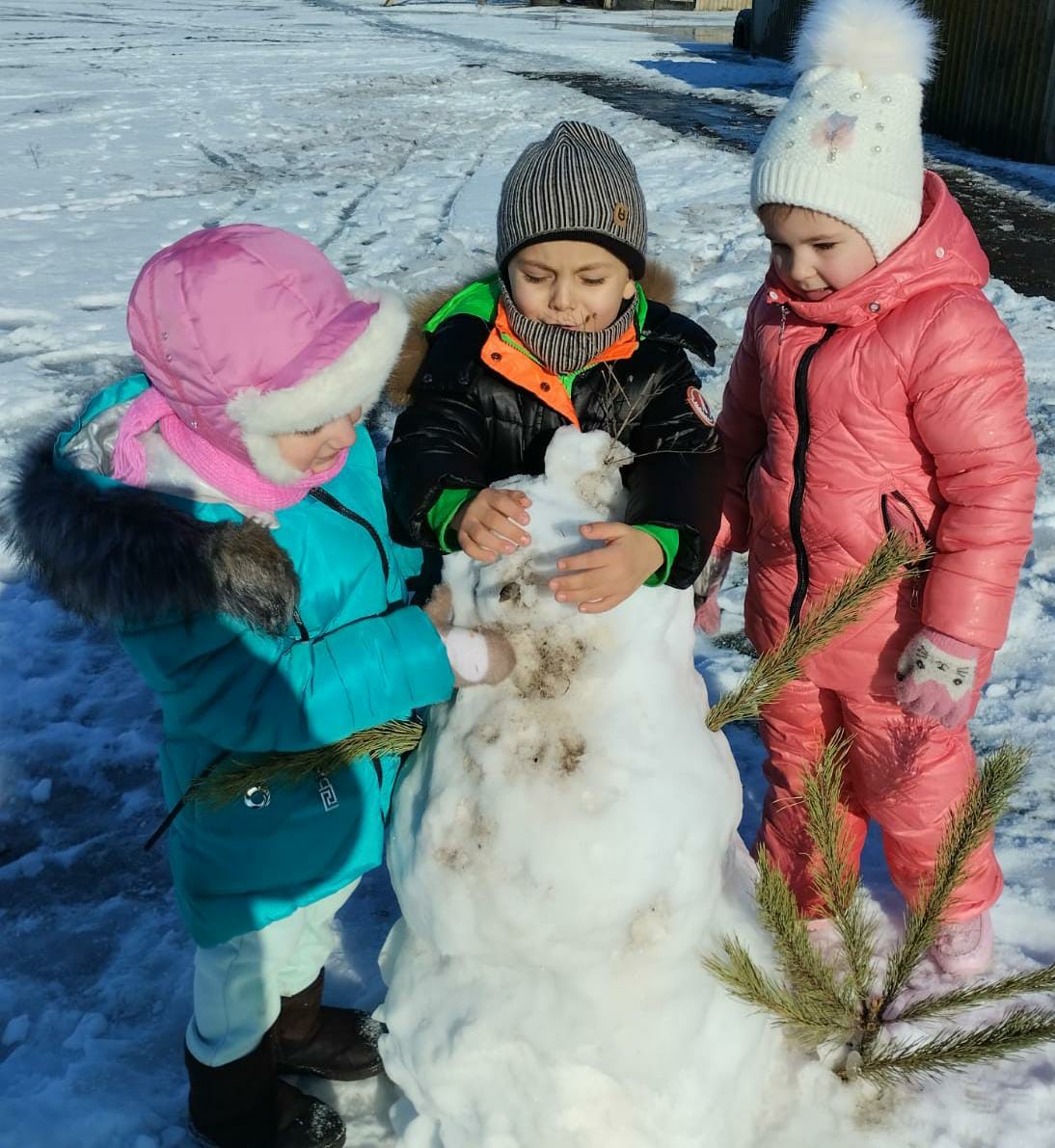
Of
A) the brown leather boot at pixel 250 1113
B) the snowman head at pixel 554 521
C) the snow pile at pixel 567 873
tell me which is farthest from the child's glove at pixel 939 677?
the brown leather boot at pixel 250 1113

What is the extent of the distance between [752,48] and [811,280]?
20266 millimetres

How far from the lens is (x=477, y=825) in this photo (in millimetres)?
1380

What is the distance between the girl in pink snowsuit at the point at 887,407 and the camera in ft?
5.70

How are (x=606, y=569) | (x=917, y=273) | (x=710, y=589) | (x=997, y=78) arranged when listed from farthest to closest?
(x=997, y=78)
(x=710, y=589)
(x=917, y=273)
(x=606, y=569)

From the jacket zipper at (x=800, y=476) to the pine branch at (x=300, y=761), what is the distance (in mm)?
822

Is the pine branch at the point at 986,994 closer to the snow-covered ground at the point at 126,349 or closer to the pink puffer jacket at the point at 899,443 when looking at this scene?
the snow-covered ground at the point at 126,349

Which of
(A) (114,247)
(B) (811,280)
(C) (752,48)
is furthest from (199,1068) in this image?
(C) (752,48)

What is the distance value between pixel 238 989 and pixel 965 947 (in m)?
1.41

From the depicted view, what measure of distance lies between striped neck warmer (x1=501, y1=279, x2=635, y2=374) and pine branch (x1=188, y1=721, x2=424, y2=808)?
61cm

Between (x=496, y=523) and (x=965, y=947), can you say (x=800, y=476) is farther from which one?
(x=965, y=947)

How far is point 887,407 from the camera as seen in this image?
181 cm

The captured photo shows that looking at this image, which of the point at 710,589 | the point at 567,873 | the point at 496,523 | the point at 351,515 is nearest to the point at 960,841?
the point at 567,873

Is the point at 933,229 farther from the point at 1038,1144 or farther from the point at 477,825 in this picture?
the point at 1038,1144

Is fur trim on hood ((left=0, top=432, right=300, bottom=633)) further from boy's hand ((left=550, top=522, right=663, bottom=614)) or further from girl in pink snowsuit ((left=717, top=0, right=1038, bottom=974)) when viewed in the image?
girl in pink snowsuit ((left=717, top=0, right=1038, bottom=974))
